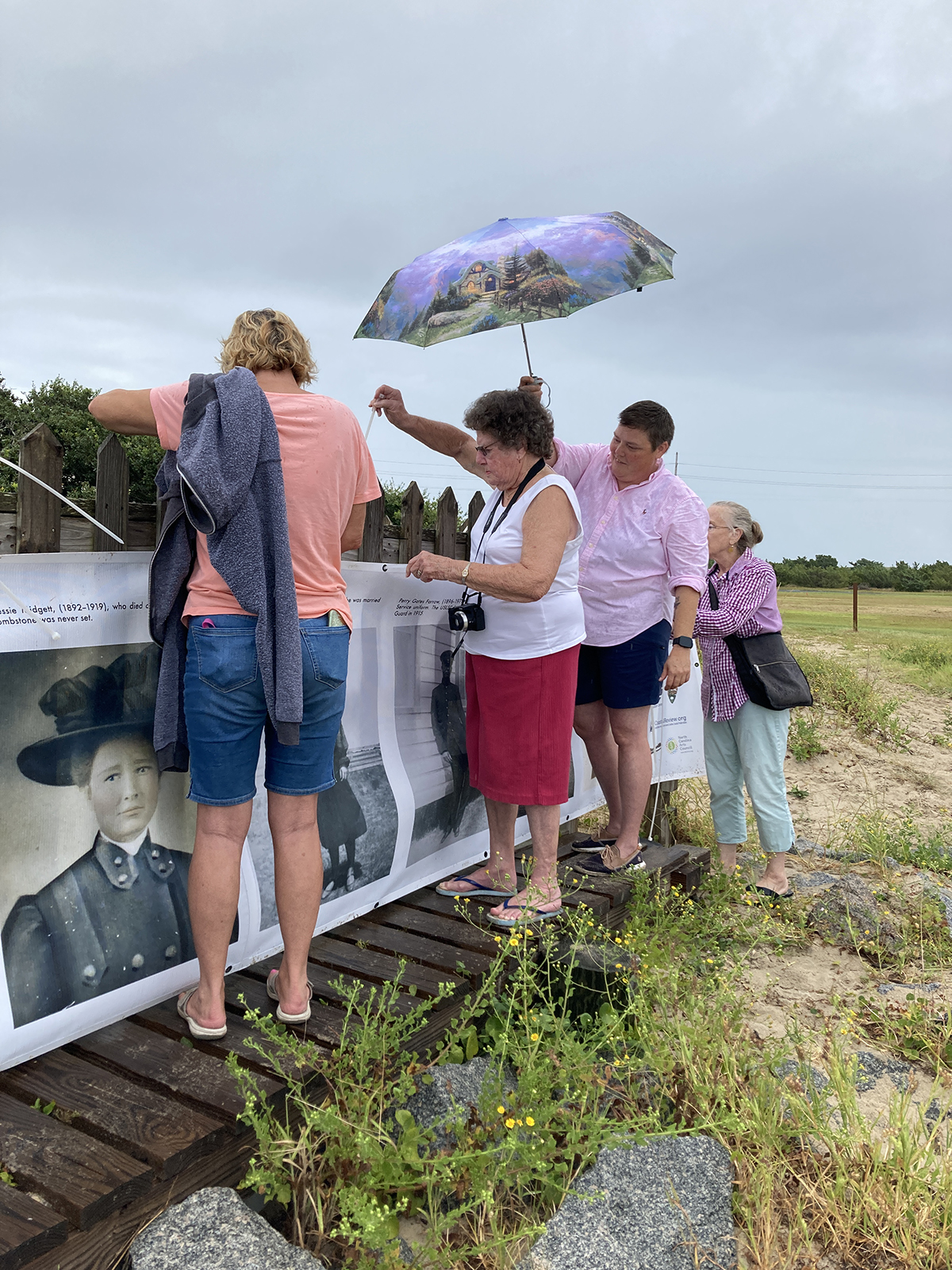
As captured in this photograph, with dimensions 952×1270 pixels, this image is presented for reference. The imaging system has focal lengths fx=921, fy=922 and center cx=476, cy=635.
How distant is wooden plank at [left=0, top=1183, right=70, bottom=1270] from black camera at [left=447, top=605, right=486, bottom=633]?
215 centimetres

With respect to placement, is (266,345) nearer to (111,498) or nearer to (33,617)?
(111,498)

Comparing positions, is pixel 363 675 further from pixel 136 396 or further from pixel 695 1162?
pixel 695 1162

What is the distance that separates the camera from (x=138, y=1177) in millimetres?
1965

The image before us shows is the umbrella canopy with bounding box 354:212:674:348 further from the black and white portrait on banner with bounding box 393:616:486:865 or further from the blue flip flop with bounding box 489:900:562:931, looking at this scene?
the blue flip flop with bounding box 489:900:562:931

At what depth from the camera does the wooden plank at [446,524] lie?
4324mm

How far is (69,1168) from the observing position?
1.99 meters

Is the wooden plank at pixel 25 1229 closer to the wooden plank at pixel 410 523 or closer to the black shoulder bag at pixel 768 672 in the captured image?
the wooden plank at pixel 410 523

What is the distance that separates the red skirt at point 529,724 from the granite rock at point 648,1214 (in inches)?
49.8

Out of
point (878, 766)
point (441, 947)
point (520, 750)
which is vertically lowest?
point (878, 766)

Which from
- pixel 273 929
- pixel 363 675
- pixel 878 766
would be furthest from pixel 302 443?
pixel 878 766

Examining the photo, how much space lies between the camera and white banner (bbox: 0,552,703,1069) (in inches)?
97.3

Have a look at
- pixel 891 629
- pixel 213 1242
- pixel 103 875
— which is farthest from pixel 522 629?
pixel 891 629

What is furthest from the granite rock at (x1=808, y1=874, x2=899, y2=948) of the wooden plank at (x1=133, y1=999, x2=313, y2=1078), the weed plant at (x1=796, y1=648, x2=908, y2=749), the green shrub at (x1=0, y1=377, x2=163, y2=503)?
the green shrub at (x1=0, y1=377, x2=163, y2=503)

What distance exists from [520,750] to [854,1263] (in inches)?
70.6
